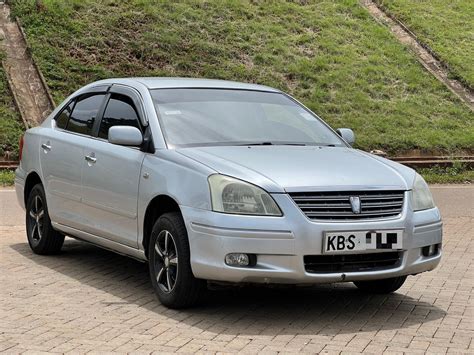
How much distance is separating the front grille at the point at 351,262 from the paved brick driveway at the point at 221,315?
390 millimetres

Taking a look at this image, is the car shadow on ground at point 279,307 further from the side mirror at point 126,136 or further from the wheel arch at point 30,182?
the side mirror at point 126,136

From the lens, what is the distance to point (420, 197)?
271 inches

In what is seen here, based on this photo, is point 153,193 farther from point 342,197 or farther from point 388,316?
point 388,316

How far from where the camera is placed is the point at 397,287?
293 inches

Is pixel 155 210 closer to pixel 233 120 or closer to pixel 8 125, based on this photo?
pixel 233 120

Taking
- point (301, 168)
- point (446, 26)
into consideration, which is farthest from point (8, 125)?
point (446, 26)

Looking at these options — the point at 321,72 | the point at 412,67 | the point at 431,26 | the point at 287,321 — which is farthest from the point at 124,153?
the point at 431,26

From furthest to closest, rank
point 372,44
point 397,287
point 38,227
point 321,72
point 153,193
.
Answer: point 372,44, point 321,72, point 38,227, point 397,287, point 153,193

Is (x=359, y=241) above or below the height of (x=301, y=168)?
below

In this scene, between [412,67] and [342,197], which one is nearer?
[342,197]

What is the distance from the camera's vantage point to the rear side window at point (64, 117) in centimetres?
897

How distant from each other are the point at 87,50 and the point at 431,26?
10883 millimetres

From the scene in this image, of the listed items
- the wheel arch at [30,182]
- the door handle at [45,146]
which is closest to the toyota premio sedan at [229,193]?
the door handle at [45,146]

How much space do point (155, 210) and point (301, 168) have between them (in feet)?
4.09
